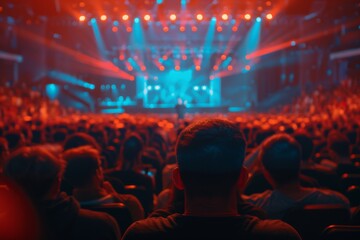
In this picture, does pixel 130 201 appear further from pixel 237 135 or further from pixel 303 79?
pixel 303 79

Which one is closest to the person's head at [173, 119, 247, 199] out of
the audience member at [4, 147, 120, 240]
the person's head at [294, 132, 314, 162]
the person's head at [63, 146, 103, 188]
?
the audience member at [4, 147, 120, 240]

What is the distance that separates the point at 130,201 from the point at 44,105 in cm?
2421

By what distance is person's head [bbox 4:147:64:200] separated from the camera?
2.42 m

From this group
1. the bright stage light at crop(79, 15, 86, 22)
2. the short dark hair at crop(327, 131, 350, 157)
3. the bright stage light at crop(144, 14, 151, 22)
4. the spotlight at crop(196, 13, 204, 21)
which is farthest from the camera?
the bright stage light at crop(144, 14, 151, 22)

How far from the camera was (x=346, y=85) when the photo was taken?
26.8 m

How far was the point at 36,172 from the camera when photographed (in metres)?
2.46

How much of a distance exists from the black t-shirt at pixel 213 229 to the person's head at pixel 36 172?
0.85m

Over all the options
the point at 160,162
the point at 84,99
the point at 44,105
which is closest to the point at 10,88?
the point at 44,105

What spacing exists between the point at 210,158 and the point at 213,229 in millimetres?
257

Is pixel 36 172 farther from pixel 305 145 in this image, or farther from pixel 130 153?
pixel 305 145

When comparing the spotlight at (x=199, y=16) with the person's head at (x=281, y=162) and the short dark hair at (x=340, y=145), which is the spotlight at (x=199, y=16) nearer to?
the short dark hair at (x=340, y=145)

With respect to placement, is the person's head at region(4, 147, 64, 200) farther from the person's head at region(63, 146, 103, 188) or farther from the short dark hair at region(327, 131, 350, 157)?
the short dark hair at region(327, 131, 350, 157)

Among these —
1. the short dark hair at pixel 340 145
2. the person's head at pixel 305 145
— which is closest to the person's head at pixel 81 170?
the person's head at pixel 305 145

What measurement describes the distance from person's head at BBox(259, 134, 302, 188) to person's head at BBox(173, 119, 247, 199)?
5.90 feet
